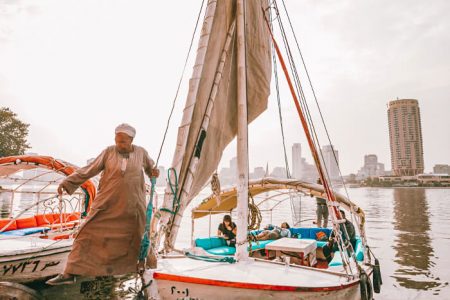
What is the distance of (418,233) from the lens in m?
19.6

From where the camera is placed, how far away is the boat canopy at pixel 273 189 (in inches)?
377

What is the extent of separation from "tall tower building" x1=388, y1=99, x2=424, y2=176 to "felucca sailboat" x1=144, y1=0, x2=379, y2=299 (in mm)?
153772

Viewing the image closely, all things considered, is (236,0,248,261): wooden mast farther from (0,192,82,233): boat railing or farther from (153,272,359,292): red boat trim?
(0,192,82,233): boat railing

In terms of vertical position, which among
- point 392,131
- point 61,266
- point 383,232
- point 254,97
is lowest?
point 383,232

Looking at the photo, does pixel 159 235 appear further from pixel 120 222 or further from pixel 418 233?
pixel 418 233

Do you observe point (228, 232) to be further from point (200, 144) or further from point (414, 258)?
point (414, 258)

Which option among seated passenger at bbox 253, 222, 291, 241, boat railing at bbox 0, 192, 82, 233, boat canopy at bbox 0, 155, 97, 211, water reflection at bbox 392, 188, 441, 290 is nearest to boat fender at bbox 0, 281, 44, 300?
boat railing at bbox 0, 192, 82, 233

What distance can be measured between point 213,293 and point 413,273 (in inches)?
393

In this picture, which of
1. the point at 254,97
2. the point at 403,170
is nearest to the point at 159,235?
the point at 254,97

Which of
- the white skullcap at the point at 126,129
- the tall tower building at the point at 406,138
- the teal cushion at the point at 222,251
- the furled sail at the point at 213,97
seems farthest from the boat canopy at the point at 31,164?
the tall tower building at the point at 406,138

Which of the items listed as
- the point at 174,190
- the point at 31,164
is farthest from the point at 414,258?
the point at 31,164

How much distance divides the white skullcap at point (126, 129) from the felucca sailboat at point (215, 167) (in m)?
0.86

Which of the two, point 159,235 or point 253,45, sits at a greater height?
point 253,45

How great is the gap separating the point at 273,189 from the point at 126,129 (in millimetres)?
8916
